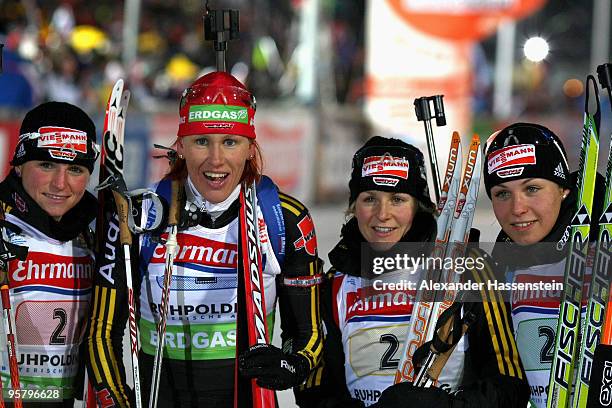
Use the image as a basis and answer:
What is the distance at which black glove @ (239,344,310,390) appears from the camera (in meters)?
3.57

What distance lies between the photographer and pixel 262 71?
1642 cm

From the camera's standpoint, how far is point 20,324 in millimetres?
4008

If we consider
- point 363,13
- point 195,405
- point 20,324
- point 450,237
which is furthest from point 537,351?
point 363,13

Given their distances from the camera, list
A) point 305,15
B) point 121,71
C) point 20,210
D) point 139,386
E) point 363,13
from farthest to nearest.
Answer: point 363,13 < point 121,71 < point 305,15 < point 20,210 < point 139,386

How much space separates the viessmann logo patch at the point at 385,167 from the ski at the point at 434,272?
0.16m

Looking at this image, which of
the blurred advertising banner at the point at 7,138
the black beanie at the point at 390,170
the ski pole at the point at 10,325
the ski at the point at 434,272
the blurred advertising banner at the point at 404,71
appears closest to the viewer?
the ski at the point at 434,272

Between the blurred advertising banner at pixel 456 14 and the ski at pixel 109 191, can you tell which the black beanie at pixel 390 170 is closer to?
the ski at pixel 109 191

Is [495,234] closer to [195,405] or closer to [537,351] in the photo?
[537,351]

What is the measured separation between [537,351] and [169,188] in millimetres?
1390

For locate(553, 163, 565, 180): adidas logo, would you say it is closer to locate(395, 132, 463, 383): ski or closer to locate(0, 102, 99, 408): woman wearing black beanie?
locate(395, 132, 463, 383): ski

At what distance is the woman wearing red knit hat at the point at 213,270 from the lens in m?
3.79

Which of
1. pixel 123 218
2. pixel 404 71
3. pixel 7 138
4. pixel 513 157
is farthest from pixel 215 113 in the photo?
pixel 404 71

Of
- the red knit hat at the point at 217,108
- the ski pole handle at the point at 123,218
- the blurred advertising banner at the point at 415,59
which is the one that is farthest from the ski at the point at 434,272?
the blurred advertising banner at the point at 415,59

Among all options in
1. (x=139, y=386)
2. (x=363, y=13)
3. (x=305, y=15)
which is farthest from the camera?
(x=363, y=13)
